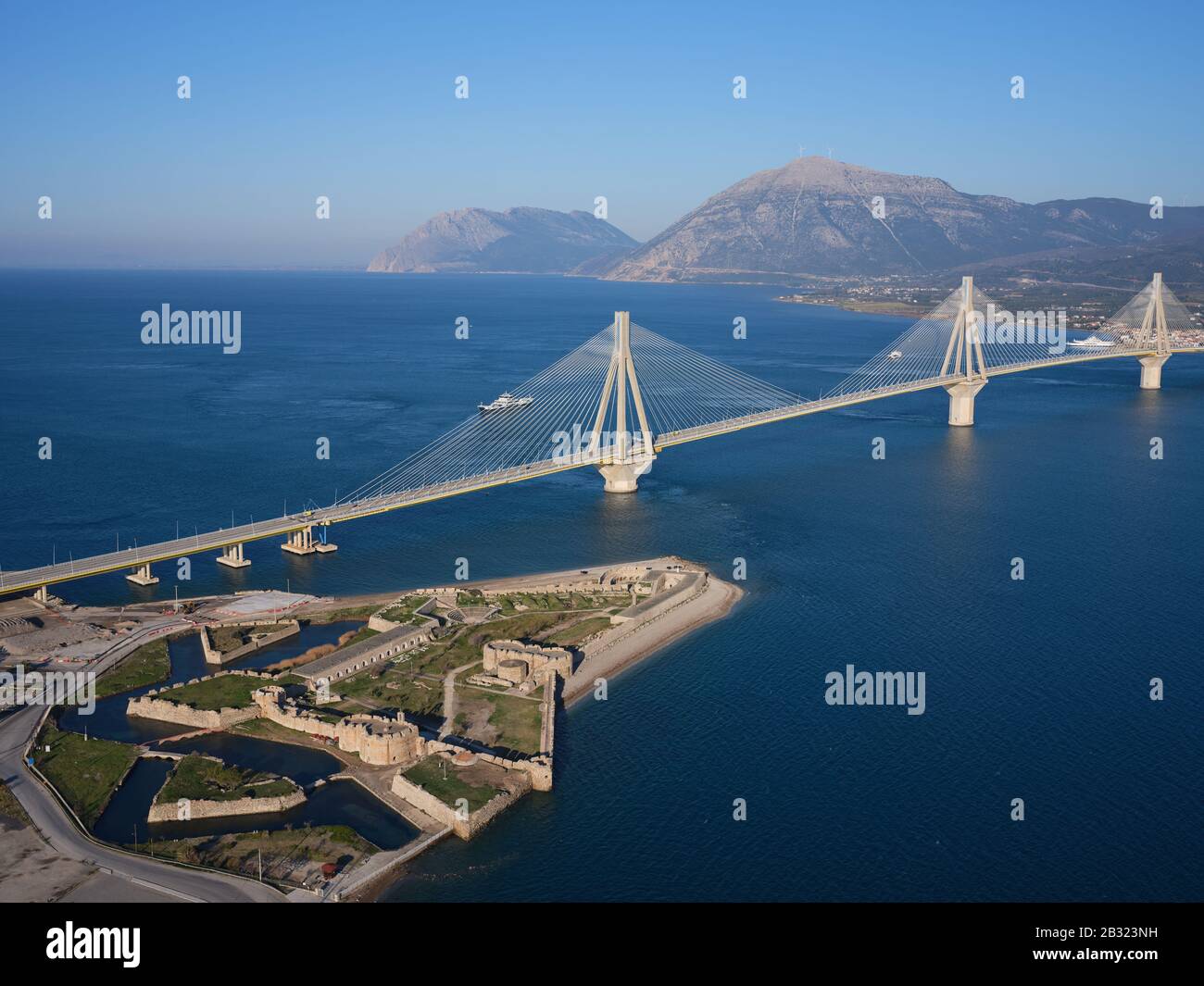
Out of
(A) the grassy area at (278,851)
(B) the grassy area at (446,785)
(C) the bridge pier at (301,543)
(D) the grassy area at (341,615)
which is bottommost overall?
(A) the grassy area at (278,851)

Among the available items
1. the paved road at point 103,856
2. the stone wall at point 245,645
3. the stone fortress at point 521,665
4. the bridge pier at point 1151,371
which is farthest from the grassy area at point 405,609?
the bridge pier at point 1151,371

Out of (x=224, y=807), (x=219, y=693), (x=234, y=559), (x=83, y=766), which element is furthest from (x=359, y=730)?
(x=234, y=559)

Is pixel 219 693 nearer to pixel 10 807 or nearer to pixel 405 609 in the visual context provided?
pixel 10 807

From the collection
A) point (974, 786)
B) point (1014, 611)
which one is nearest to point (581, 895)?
point (974, 786)

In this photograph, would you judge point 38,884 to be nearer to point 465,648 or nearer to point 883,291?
point 465,648

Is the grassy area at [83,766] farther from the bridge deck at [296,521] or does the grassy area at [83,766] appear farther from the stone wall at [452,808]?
the bridge deck at [296,521]
